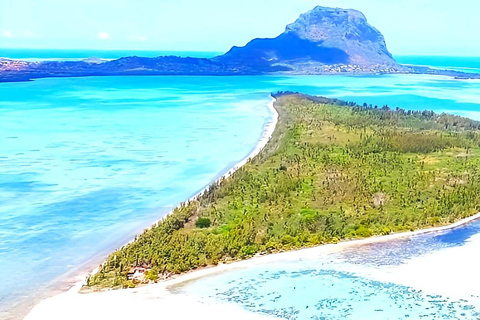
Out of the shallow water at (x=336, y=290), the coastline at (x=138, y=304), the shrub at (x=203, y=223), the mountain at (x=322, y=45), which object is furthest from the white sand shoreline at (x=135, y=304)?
the mountain at (x=322, y=45)

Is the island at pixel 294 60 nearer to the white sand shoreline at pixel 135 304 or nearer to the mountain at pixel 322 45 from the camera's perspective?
the mountain at pixel 322 45

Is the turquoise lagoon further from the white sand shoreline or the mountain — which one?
the mountain

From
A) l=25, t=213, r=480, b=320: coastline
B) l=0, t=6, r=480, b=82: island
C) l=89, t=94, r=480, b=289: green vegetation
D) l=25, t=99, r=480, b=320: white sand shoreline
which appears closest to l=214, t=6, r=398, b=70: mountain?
l=0, t=6, r=480, b=82: island

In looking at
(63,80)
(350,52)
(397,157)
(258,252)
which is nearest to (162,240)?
(258,252)

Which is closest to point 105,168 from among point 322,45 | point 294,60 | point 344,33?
point 294,60

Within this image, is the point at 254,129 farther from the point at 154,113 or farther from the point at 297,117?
the point at 154,113
